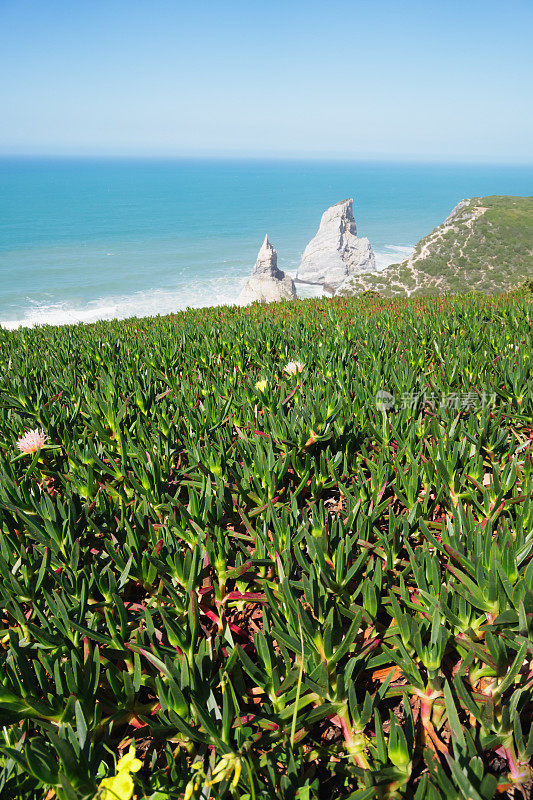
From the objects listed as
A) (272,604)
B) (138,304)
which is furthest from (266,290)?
(272,604)

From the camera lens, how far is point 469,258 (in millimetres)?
55781

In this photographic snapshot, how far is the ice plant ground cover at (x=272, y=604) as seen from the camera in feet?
3.00

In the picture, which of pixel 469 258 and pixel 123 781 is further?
pixel 469 258

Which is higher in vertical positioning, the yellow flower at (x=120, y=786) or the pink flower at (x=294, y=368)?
the pink flower at (x=294, y=368)

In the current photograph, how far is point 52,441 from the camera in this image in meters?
2.43

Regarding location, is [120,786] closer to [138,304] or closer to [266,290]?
[266,290]

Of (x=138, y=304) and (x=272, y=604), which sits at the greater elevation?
(x=272, y=604)

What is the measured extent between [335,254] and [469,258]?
32.4 m

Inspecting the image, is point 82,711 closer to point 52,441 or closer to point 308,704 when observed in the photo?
point 308,704

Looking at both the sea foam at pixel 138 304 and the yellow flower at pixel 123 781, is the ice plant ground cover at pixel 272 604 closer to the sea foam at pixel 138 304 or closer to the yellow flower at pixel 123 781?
the yellow flower at pixel 123 781

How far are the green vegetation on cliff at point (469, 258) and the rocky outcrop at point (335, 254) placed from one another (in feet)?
77.8

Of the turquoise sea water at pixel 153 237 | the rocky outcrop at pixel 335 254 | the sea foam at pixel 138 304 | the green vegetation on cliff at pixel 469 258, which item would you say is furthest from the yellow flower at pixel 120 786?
the rocky outcrop at pixel 335 254

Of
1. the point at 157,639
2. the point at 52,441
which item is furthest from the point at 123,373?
the point at 157,639

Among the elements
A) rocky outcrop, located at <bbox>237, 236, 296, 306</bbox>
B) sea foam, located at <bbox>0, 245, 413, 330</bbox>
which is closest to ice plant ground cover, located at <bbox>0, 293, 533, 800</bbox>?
sea foam, located at <bbox>0, 245, 413, 330</bbox>
